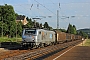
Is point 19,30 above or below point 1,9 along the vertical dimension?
below

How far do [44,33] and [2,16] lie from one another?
1798 inches

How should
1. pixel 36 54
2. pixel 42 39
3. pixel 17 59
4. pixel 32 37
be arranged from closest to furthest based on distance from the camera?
pixel 17 59 → pixel 36 54 → pixel 32 37 → pixel 42 39

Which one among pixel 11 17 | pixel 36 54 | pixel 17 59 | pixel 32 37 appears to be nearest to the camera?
pixel 17 59

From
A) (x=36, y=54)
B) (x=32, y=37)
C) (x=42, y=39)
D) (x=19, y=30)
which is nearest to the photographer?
(x=36, y=54)

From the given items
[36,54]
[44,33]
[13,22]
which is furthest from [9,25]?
[36,54]

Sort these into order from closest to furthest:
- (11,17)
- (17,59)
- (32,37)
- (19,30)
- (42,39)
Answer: (17,59) → (32,37) → (42,39) → (11,17) → (19,30)

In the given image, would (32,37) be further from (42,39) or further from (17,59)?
(17,59)

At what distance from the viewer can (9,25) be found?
82.6 m

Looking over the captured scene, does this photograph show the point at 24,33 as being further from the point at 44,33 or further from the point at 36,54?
the point at 36,54

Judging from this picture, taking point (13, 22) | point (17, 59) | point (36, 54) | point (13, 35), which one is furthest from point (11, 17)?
point (17, 59)

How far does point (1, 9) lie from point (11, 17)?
5.01 metres

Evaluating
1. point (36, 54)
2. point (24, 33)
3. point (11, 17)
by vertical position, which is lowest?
point (36, 54)

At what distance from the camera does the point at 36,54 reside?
23.8 m

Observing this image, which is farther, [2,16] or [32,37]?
[2,16]
